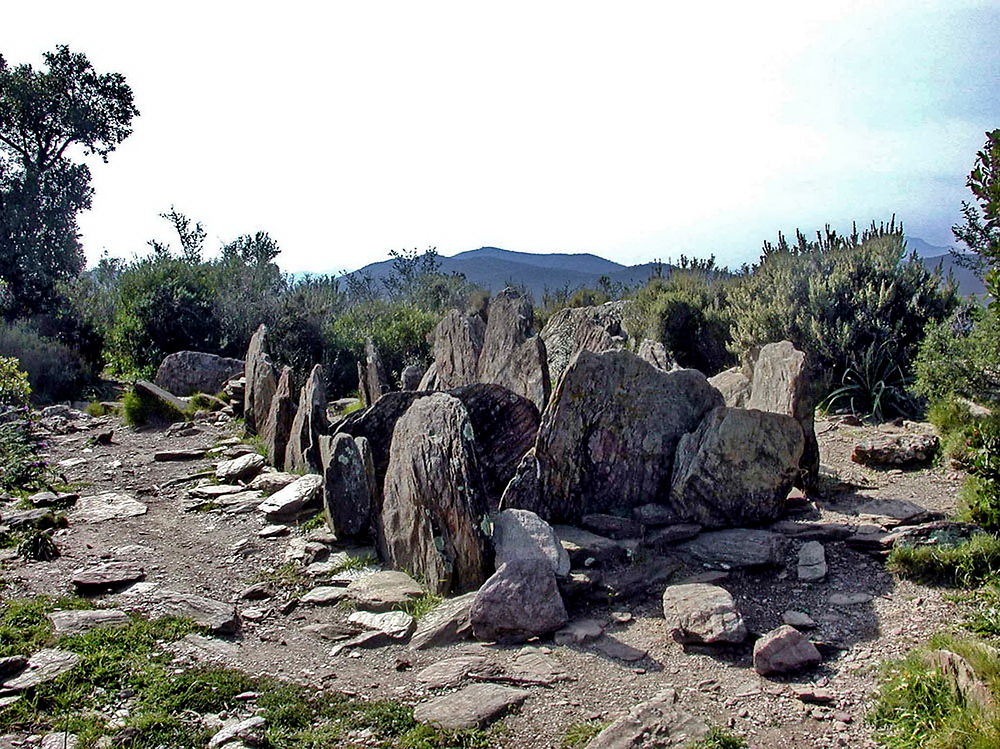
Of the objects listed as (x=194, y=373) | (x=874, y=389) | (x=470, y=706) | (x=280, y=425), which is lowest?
(x=470, y=706)

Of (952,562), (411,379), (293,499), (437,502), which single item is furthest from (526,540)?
(411,379)

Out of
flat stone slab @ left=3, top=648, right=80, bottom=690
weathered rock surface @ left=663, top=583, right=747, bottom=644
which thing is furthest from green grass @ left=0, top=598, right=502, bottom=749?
weathered rock surface @ left=663, top=583, right=747, bottom=644

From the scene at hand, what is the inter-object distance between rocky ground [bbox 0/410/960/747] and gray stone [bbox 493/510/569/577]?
340 mm

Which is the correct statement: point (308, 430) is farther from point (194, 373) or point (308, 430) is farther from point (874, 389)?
point (194, 373)

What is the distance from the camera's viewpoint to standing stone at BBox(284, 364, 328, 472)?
7629 mm

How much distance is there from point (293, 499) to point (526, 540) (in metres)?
2.83

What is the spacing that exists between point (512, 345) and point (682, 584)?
3.91 metres

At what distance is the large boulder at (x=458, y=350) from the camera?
29.9 feet

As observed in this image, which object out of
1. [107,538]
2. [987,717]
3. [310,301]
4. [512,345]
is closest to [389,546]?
[107,538]

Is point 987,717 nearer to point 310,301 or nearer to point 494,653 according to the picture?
point 494,653

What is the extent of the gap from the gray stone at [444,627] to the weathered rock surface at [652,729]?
1.21 meters

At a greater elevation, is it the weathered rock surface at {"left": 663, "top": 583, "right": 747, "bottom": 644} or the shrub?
the shrub

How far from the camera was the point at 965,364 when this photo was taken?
7.10 metres

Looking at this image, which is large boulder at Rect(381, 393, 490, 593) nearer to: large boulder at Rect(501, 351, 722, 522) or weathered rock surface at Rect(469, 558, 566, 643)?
weathered rock surface at Rect(469, 558, 566, 643)
